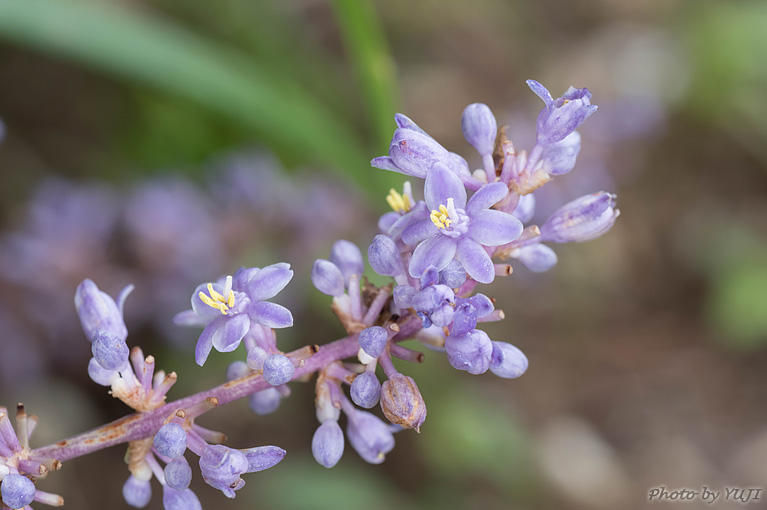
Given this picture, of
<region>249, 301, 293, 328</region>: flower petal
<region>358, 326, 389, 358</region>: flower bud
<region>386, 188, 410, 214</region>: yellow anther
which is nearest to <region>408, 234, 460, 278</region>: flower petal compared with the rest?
<region>358, 326, 389, 358</region>: flower bud

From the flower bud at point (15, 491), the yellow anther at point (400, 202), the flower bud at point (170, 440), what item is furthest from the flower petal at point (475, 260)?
the flower bud at point (15, 491)

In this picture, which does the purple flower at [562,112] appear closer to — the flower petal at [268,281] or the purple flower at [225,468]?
the flower petal at [268,281]

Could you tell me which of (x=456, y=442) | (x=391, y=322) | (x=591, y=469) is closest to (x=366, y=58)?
(x=391, y=322)

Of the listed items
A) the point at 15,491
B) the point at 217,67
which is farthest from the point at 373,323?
the point at 217,67

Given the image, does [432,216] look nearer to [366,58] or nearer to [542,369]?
[366,58]

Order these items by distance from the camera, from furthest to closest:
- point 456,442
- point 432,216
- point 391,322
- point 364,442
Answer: point 456,442 < point 364,442 < point 391,322 < point 432,216

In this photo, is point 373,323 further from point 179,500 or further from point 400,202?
point 179,500
